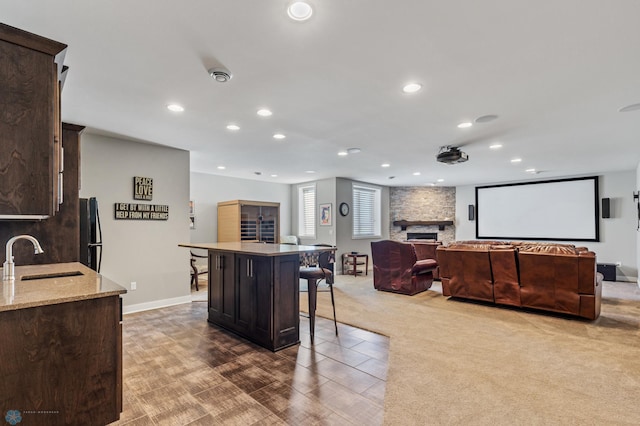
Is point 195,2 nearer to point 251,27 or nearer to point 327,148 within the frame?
point 251,27

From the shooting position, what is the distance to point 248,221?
711cm

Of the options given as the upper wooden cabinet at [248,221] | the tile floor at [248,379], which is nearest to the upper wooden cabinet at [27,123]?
the tile floor at [248,379]

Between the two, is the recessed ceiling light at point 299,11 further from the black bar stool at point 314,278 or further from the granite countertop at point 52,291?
the black bar stool at point 314,278

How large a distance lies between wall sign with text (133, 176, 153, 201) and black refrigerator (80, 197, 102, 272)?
2.79 ft

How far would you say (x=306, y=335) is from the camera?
11.6 feet

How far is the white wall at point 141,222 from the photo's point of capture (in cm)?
433

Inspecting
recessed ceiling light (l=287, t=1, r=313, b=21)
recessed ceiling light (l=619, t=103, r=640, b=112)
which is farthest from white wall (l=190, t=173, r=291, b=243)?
recessed ceiling light (l=619, t=103, r=640, b=112)

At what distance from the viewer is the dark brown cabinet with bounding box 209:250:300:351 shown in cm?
309

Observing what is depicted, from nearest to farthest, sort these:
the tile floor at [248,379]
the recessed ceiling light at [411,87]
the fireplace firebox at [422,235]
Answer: the tile floor at [248,379] → the recessed ceiling light at [411,87] → the fireplace firebox at [422,235]

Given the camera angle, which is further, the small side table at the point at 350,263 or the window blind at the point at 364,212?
the window blind at the point at 364,212

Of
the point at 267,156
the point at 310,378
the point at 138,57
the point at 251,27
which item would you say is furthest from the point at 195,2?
the point at 267,156

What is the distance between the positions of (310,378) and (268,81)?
2.52m

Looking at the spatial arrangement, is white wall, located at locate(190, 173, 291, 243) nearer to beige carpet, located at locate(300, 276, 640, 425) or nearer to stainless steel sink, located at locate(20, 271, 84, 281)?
beige carpet, located at locate(300, 276, 640, 425)

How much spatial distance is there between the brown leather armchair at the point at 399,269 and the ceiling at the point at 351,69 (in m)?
1.97
